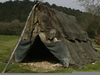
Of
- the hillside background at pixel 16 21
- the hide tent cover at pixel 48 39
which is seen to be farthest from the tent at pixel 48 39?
the hillside background at pixel 16 21

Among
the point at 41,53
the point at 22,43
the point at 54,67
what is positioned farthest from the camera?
the point at 41,53

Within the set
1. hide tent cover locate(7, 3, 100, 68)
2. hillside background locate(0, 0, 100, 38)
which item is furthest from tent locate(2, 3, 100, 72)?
hillside background locate(0, 0, 100, 38)

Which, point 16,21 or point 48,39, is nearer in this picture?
point 48,39

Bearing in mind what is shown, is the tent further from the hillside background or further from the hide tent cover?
the hillside background

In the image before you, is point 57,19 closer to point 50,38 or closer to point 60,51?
point 50,38

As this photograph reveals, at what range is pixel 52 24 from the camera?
8875 mm

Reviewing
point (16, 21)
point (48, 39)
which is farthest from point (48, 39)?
point (16, 21)

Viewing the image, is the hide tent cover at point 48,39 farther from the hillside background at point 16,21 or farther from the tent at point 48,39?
the hillside background at point 16,21

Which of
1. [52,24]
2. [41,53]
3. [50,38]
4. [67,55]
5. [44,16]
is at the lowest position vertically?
[41,53]

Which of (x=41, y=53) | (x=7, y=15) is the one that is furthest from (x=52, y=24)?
(x=7, y=15)

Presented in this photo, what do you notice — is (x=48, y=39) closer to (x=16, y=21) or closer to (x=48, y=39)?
(x=48, y=39)

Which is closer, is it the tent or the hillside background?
the tent

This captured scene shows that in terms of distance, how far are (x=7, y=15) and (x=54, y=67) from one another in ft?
192

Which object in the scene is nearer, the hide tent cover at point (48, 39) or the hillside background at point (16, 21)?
the hide tent cover at point (48, 39)
